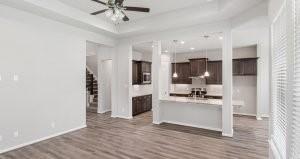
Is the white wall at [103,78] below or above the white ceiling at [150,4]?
below

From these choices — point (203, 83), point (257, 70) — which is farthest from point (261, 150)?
point (203, 83)

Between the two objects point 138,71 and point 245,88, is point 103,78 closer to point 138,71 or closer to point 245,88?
point 138,71

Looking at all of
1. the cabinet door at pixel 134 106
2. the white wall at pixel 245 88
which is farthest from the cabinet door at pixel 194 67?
the cabinet door at pixel 134 106

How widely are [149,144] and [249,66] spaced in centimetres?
554

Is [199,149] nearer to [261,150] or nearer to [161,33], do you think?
[261,150]

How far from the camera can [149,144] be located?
405 centimetres

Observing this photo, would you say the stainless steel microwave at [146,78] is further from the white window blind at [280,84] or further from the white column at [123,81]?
the white window blind at [280,84]

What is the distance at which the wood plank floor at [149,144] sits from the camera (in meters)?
3.47

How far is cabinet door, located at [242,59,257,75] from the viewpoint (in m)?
6.89

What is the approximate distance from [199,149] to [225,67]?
2.35 metres

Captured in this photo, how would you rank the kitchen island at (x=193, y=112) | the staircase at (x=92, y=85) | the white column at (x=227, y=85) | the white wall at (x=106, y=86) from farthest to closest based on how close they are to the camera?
the staircase at (x=92, y=85), the white wall at (x=106, y=86), the kitchen island at (x=193, y=112), the white column at (x=227, y=85)

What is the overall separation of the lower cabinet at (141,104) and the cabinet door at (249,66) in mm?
4450

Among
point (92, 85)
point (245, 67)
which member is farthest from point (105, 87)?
point (245, 67)

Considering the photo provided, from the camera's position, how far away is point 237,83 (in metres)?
7.54
